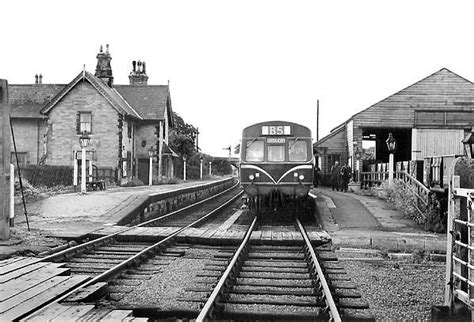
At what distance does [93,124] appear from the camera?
36.1m

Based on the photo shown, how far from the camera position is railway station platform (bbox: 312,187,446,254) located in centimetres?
1073

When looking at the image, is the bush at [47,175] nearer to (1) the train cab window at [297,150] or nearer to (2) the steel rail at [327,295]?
(1) the train cab window at [297,150]

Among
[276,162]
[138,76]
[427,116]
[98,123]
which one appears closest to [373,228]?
[276,162]

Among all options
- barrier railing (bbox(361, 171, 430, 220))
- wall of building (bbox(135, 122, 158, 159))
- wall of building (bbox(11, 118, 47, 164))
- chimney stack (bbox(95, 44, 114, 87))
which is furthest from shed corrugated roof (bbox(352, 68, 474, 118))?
wall of building (bbox(11, 118, 47, 164))

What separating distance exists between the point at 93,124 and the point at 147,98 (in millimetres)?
7000

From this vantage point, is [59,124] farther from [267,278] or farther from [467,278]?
[467,278]

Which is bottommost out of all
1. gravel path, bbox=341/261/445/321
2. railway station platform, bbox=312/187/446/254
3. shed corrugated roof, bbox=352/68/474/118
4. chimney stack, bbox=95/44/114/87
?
gravel path, bbox=341/261/445/321

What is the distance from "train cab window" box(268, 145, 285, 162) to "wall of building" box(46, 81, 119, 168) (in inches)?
802

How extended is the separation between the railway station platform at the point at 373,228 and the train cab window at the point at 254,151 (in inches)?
90.0

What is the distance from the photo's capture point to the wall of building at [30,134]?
38.0m

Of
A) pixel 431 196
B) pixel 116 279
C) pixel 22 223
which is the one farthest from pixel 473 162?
pixel 22 223

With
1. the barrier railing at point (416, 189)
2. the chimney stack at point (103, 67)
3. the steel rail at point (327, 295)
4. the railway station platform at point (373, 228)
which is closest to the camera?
the steel rail at point (327, 295)

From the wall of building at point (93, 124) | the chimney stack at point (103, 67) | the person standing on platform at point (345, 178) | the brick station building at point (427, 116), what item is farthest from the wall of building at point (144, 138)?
the person standing on platform at point (345, 178)

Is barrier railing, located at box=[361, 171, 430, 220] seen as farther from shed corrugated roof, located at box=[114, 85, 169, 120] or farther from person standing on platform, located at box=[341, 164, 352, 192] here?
shed corrugated roof, located at box=[114, 85, 169, 120]
